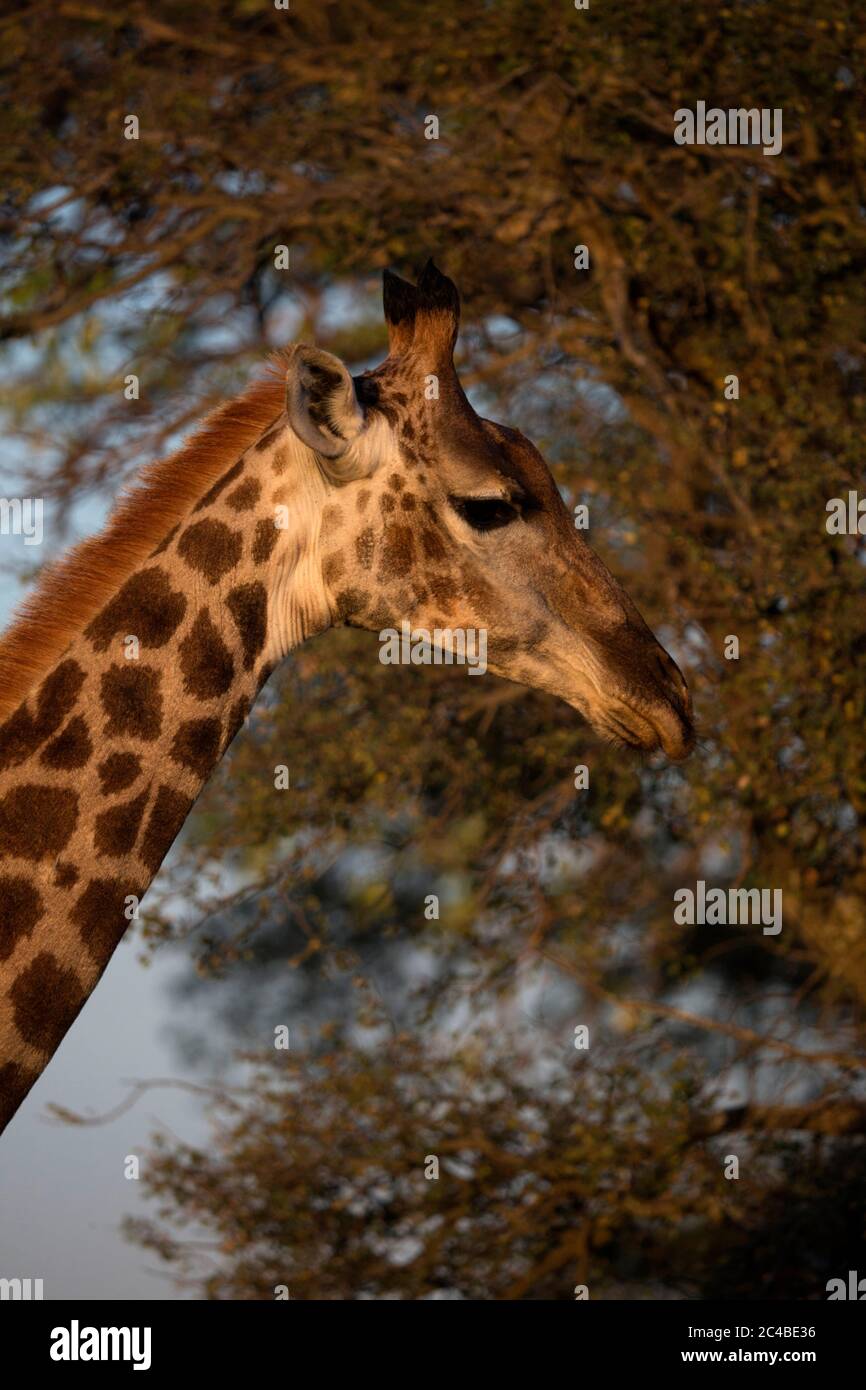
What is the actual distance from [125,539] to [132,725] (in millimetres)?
520

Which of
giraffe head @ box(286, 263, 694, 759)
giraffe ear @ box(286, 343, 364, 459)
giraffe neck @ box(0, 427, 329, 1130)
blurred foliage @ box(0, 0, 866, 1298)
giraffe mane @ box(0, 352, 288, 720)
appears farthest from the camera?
blurred foliage @ box(0, 0, 866, 1298)

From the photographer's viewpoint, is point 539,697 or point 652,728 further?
point 539,697

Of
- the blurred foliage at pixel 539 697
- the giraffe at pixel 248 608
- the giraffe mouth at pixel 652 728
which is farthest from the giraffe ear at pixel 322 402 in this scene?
the blurred foliage at pixel 539 697

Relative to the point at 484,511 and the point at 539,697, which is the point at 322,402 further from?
the point at 539,697

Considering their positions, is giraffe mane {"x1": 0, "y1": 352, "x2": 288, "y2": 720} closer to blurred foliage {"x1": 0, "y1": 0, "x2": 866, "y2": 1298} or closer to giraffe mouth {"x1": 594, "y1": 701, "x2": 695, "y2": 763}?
giraffe mouth {"x1": 594, "y1": 701, "x2": 695, "y2": 763}

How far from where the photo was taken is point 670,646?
9.02 meters

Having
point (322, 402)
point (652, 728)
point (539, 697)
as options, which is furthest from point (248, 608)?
point (539, 697)

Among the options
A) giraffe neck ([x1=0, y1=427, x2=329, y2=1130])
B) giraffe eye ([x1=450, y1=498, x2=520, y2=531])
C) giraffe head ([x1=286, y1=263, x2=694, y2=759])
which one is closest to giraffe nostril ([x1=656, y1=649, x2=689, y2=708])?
giraffe head ([x1=286, y1=263, x2=694, y2=759])

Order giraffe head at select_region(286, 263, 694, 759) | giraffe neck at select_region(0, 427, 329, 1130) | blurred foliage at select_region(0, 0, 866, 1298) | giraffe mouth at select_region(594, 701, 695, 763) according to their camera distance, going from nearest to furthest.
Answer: giraffe neck at select_region(0, 427, 329, 1130) < giraffe head at select_region(286, 263, 694, 759) < giraffe mouth at select_region(594, 701, 695, 763) < blurred foliage at select_region(0, 0, 866, 1298)

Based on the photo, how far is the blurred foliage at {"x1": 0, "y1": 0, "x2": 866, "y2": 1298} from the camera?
8922mm

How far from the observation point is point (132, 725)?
4230mm

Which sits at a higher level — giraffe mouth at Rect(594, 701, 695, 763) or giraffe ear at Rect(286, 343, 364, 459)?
giraffe ear at Rect(286, 343, 364, 459)

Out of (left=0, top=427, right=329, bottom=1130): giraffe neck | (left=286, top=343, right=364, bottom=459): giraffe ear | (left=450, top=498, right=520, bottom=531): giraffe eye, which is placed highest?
(left=286, top=343, right=364, bottom=459): giraffe ear
